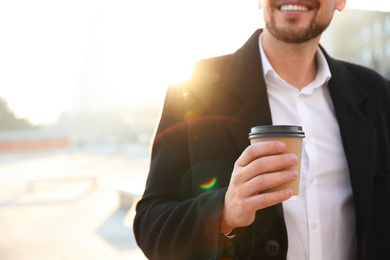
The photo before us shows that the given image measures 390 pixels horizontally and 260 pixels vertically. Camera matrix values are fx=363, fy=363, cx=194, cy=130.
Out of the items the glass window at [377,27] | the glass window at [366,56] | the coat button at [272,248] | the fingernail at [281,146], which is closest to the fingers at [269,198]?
the fingernail at [281,146]

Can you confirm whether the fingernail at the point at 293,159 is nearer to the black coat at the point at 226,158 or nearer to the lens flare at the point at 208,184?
the black coat at the point at 226,158

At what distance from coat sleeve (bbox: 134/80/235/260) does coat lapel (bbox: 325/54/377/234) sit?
71 cm

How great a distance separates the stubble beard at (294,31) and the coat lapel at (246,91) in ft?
0.64

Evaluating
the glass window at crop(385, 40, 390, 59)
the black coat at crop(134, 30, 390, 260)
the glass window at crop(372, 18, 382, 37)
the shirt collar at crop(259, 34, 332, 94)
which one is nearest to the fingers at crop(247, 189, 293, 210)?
the black coat at crop(134, 30, 390, 260)

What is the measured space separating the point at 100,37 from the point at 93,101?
54.7 ft

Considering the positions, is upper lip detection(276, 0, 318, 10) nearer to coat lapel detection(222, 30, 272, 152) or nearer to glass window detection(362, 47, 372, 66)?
coat lapel detection(222, 30, 272, 152)

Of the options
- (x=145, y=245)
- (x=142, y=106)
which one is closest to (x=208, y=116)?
(x=145, y=245)

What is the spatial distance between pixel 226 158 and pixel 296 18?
2.34 feet

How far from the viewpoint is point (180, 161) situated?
167cm

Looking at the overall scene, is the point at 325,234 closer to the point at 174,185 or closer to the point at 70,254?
the point at 174,185

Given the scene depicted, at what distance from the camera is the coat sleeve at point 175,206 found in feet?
4.41

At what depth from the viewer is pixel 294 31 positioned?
167cm

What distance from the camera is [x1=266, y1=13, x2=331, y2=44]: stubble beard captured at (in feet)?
5.47

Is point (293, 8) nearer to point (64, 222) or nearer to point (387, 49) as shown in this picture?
point (64, 222)
